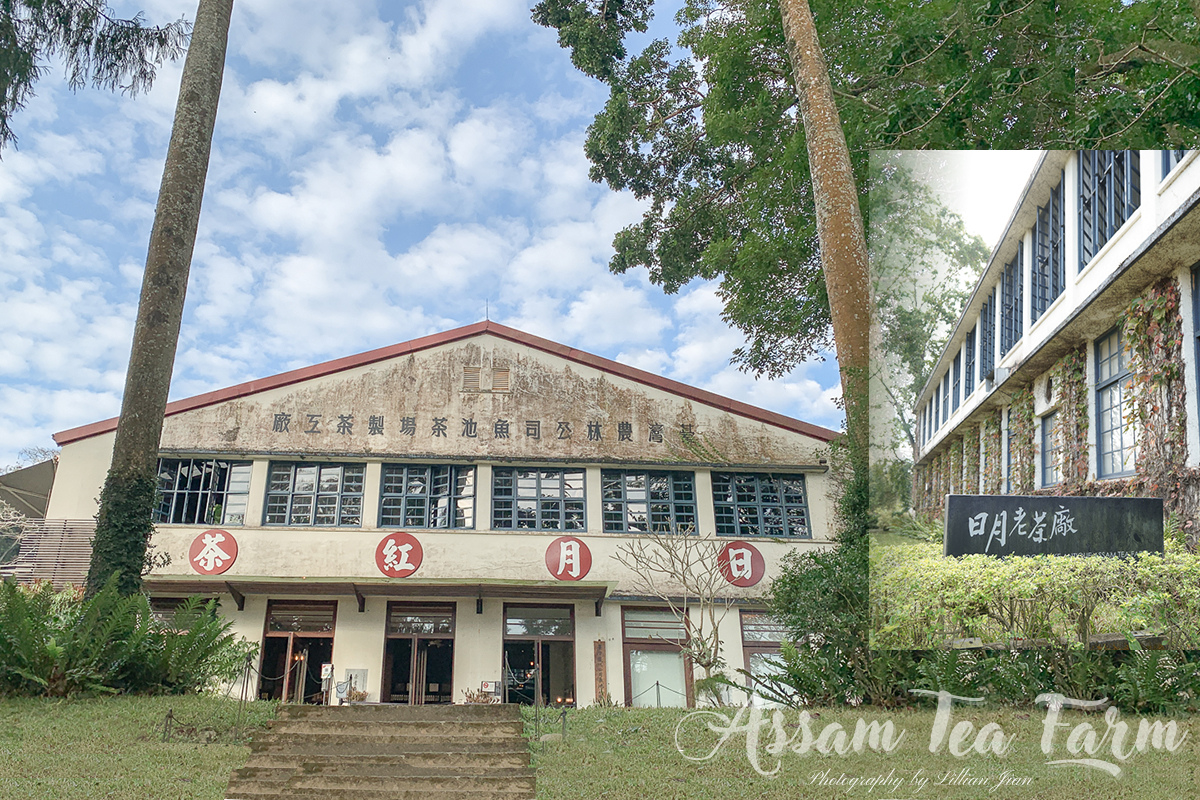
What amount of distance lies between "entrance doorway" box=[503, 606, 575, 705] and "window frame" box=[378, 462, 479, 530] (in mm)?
1851

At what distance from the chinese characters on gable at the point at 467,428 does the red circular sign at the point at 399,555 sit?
194 centimetres

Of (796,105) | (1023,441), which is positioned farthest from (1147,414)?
(796,105)

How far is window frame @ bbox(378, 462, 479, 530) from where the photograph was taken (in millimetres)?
16156

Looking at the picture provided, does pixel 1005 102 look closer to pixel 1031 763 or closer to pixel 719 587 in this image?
pixel 1031 763

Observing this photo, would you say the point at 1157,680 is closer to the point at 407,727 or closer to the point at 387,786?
the point at 387,786

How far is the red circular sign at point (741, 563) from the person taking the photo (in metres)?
16.0

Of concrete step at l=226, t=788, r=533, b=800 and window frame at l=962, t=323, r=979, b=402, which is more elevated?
window frame at l=962, t=323, r=979, b=402

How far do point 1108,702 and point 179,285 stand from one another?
9.65 m

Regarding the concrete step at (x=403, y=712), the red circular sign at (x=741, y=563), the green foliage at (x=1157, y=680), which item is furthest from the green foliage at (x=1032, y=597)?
the red circular sign at (x=741, y=563)

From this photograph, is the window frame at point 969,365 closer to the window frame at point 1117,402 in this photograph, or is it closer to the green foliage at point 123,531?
the window frame at point 1117,402

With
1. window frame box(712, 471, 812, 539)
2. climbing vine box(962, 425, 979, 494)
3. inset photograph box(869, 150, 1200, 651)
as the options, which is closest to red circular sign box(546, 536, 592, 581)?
window frame box(712, 471, 812, 539)

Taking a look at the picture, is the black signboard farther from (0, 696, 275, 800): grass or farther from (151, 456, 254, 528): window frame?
(151, 456, 254, 528): window frame

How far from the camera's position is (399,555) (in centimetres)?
1563

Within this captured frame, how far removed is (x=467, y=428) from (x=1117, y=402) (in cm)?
1366
